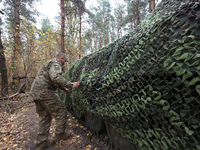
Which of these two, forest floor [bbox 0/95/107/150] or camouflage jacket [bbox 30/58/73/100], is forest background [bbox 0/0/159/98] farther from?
camouflage jacket [bbox 30/58/73/100]

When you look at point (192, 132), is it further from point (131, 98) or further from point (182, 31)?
point (182, 31)

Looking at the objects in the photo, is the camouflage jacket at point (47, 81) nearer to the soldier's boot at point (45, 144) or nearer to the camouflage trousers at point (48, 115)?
the camouflage trousers at point (48, 115)

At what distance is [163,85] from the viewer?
0.90 metres

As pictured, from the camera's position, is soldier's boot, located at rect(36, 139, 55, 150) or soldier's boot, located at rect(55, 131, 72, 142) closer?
soldier's boot, located at rect(36, 139, 55, 150)

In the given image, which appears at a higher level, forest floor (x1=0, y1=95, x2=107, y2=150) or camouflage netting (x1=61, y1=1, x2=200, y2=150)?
camouflage netting (x1=61, y1=1, x2=200, y2=150)

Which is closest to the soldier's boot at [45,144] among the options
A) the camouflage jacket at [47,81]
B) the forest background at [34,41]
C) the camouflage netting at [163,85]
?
the camouflage jacket at [47,81]

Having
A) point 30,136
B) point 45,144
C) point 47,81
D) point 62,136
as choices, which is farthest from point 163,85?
point 30,136

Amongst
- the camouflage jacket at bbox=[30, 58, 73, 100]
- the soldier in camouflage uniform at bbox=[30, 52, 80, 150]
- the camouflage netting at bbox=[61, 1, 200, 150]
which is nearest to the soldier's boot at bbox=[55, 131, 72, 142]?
the soldier in camouflage uniform at bbox=[30, 52, 80, 150]

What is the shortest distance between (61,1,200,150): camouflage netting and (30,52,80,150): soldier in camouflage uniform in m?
1.51

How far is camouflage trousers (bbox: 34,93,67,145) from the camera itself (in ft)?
7.79

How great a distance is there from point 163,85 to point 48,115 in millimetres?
2780

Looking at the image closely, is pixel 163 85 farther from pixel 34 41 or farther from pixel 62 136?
pixel 34 41

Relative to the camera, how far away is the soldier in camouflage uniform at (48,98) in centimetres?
228

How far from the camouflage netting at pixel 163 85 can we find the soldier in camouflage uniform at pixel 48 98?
151cm
